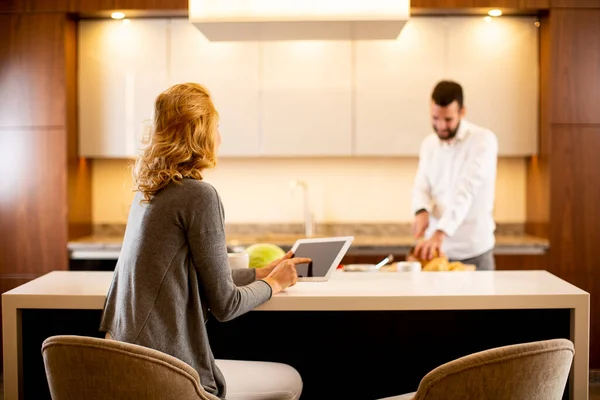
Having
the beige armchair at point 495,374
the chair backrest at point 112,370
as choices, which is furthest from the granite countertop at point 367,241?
the beige armchair at point 495,374

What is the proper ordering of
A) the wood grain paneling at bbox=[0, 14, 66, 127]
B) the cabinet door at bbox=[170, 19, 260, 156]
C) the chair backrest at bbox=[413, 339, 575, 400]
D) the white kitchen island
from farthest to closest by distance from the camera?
the cabinet door at bbox=[170, 19, 260, 156]
the wood grain paneling at bbox=[0, 14, 66, 127]
the white kitchen island
the chair backrest at bbox=[413, 339, 575, 400]

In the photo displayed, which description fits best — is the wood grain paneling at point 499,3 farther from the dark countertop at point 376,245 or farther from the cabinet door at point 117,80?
the cabinet door at point 117,80

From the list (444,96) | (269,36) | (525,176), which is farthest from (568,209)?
(269,36)

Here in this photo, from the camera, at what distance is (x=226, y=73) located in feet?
15.6

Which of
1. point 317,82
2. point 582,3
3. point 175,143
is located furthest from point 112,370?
point 582,3

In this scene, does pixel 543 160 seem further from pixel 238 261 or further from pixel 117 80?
pixel 238 261

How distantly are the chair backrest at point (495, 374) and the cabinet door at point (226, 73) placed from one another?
11.0 ft

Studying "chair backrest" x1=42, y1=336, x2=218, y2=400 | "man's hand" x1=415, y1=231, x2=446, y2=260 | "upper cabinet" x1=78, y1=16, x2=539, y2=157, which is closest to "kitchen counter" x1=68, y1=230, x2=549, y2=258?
"upper cabinet" x1=78, y1=16, x2=539, y2=157

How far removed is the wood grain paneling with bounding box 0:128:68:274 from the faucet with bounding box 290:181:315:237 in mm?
1497

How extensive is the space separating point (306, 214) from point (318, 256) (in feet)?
9.34

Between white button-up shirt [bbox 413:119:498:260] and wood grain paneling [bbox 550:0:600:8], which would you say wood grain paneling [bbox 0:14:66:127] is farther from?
wood grain paneling [bbox 550:0:600:8]

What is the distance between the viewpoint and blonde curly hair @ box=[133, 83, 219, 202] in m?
1.89

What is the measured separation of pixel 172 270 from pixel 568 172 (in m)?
3.31

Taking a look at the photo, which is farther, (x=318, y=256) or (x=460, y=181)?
(x=460, y=181)
